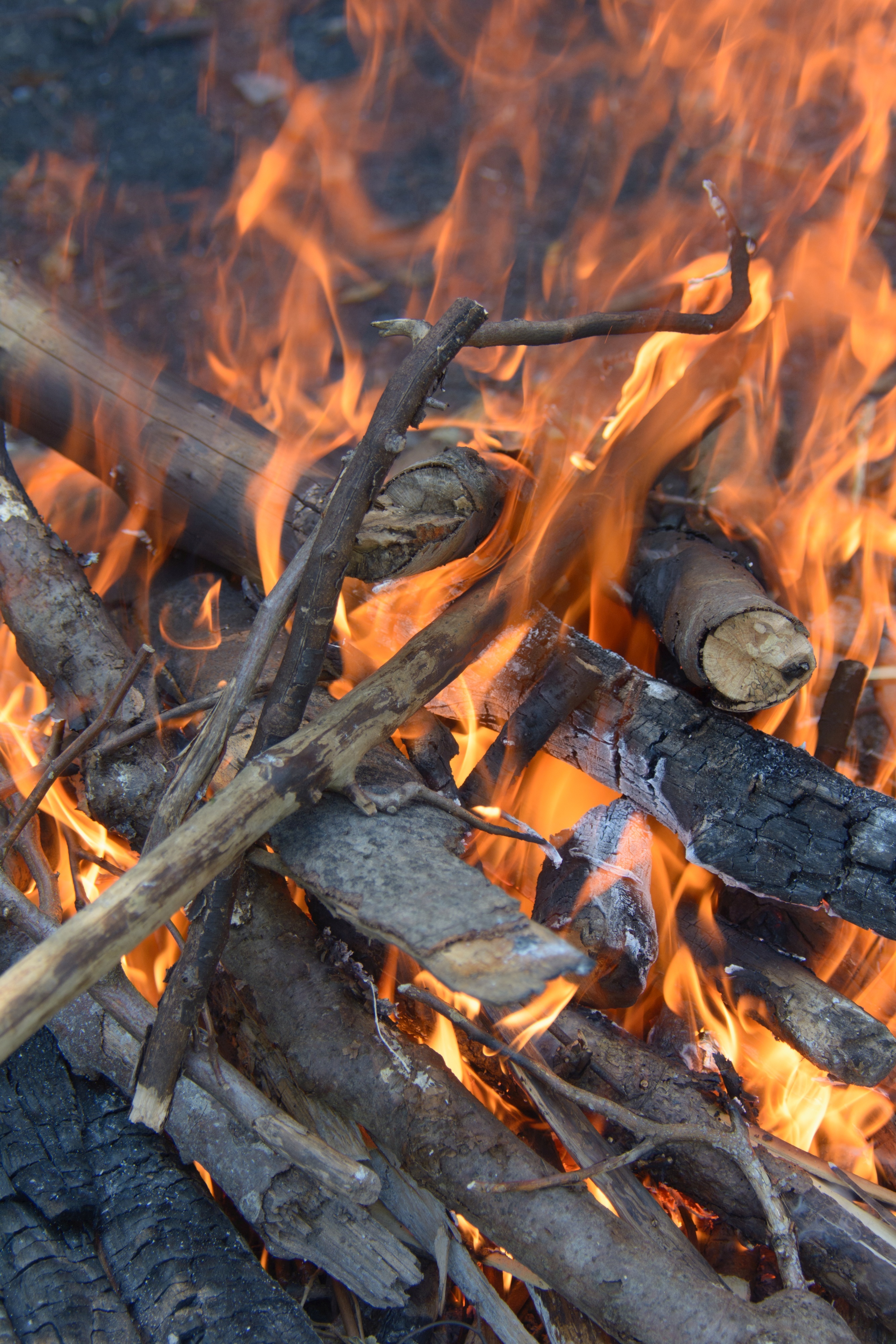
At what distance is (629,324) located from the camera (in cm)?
201

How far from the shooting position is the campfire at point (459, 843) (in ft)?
5.14

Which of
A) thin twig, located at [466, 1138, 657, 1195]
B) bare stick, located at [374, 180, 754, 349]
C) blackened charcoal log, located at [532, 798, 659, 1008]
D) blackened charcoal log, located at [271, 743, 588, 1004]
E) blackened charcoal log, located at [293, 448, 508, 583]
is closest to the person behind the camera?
blackened charcoal log, located at [271, 743, 588, 1004]

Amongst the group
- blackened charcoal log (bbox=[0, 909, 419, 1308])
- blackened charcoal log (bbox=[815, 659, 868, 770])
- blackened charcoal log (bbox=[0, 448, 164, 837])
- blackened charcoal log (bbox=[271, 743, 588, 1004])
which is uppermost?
blackened charcoal log (bbox=[815, 659, 868, 770])

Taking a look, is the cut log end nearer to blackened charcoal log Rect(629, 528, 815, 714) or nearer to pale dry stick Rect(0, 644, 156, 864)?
blackened charcoal log Rect(629, 528, 815, 714)

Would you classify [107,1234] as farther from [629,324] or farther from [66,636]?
[629,324]

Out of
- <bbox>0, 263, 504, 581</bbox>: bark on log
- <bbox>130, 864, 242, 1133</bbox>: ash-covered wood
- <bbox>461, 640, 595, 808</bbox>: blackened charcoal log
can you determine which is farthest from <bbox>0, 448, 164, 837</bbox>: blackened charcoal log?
<bbox>461, 640, 595, 808</bbox>: blackened charcoal log

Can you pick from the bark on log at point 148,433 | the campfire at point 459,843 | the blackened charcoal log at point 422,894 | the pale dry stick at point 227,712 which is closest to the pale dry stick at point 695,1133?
the campfire at point 459,843

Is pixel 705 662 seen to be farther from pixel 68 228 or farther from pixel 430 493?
pixel 68 228

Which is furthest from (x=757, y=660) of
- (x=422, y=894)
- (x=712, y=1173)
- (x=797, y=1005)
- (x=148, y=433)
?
(x=148, y=433)

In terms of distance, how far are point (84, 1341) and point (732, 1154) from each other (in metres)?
1.30

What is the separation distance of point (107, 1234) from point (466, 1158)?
2.51ft

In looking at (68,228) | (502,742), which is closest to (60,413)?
(502,742)

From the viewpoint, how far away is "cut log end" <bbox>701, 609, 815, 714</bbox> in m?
1.88

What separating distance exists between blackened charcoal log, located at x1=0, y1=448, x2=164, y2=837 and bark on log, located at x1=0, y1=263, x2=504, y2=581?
0.46 m
